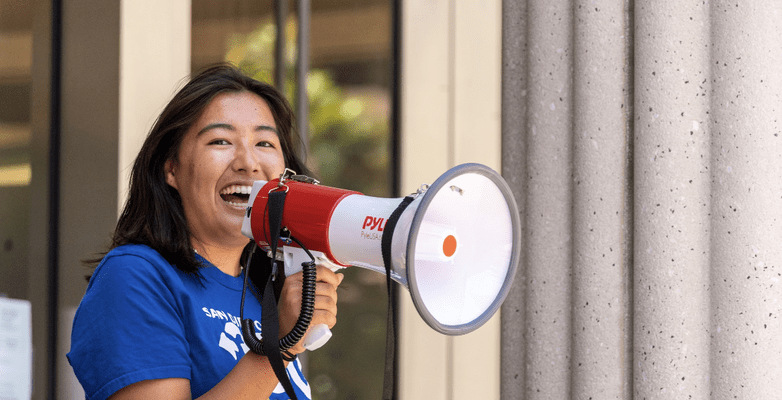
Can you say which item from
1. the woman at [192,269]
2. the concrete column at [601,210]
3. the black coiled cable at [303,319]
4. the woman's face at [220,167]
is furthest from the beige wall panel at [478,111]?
the black coiled cable at [303,319]

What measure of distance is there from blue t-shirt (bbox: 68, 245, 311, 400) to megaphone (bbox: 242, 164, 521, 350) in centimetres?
11

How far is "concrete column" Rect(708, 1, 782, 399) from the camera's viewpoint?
1334 millimetres

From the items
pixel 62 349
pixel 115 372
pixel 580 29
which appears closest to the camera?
pixel 115 372

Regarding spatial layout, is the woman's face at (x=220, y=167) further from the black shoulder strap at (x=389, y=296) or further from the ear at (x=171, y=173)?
the black shoulder strap at (x=389, y=296)

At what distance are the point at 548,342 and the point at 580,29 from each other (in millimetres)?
682

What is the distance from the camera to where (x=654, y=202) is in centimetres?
138

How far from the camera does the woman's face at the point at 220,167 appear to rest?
952 millimetres

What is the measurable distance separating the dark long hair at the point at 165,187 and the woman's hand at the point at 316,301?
A: 14cm

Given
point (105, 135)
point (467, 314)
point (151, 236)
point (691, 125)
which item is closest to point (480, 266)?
point (467, 314)

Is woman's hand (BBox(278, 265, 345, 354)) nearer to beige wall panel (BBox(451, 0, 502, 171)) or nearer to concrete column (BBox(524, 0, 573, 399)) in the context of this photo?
concrete column (BBox(524, 0, 573, 399))

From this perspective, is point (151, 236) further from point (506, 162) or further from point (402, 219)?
point (506, 162)

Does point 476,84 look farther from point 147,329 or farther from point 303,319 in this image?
point 147,329

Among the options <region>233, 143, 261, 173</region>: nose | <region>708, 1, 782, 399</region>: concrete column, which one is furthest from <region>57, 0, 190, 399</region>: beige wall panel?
<region>708, 1, 782, 399</region>: concrete column

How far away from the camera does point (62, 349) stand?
104cm
